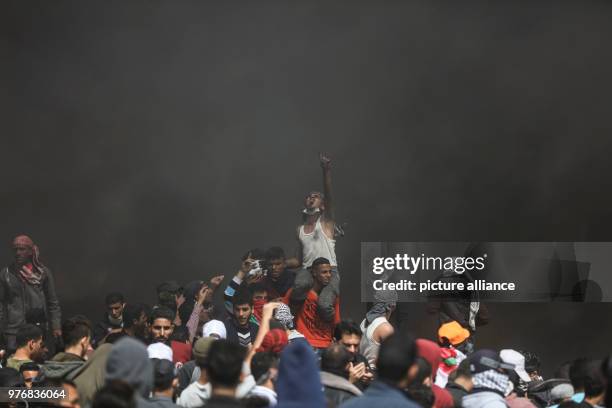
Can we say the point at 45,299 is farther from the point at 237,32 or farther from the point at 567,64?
the point at 567,64

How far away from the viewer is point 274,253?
8750 millimetres

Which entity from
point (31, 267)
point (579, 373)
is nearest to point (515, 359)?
point (579, 373)

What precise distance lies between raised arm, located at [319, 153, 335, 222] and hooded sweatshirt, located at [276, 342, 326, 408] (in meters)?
5.27

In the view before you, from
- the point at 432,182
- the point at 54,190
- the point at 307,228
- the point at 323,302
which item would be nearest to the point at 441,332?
the point at 323,302

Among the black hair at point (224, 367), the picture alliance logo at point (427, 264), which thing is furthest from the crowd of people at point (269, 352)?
the picture alliance logo at point (427, 264)

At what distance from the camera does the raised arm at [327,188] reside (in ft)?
29.6

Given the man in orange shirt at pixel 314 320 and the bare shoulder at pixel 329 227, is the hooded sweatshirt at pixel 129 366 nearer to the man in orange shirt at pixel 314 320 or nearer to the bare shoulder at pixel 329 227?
the man in orange shirt at pixel 314 320

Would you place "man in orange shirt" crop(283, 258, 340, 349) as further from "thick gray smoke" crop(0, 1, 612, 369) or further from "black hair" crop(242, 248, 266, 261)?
"thick gray smoke" crop(0, 1, 612, 369)

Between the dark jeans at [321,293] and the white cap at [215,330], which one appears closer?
the white cap at [215,330]

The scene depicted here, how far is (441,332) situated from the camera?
6.69 m

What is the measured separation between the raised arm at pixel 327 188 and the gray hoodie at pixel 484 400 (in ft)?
14.5

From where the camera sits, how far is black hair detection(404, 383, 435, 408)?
14.2 ft

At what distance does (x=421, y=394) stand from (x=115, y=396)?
62.1 inches

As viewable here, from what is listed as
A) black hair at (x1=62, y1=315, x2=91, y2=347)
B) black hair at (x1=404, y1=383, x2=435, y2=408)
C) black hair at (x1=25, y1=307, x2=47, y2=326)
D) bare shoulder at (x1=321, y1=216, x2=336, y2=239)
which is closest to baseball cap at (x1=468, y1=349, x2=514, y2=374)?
black hair at (x1=404, y1=383, x2=435, y2=408)
